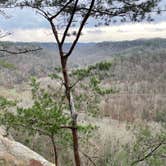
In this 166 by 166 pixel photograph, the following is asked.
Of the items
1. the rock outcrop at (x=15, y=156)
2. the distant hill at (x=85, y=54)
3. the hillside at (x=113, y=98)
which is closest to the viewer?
the hillside at (x=113, y=98)

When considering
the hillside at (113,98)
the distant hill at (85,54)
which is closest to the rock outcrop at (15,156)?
the hillside at (113,98)

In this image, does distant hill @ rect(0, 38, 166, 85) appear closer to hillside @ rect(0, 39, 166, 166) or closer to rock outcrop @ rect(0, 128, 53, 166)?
hillside @ rect(0, 39, 166, 166)

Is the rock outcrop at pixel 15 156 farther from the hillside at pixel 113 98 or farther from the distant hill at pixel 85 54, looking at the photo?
the distant hill at pixel 85 54

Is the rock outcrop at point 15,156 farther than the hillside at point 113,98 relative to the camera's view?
Yes

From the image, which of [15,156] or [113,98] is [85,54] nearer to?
[113,98]

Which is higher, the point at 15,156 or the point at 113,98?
the point at 15,156

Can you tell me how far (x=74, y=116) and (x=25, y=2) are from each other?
2058 millimetres

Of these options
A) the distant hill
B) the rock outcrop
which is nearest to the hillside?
the distant hill

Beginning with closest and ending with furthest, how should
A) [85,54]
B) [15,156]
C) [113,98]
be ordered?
[15,156]
[113,98]
[85,54]

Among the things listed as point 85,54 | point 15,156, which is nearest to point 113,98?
point 15,156

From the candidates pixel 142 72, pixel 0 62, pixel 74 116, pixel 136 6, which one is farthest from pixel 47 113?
pixel 142 72

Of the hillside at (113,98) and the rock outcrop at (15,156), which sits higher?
the rock outcrop at (15,156)

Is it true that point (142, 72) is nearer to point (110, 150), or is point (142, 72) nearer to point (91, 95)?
point (110, 150)

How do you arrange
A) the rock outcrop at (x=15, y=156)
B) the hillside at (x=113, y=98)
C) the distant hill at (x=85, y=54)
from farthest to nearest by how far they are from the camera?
the distant hill at (x=85, y=54) < the rock outcrop at (x=15, y=156) < the hillside at (x=113, y=98)
